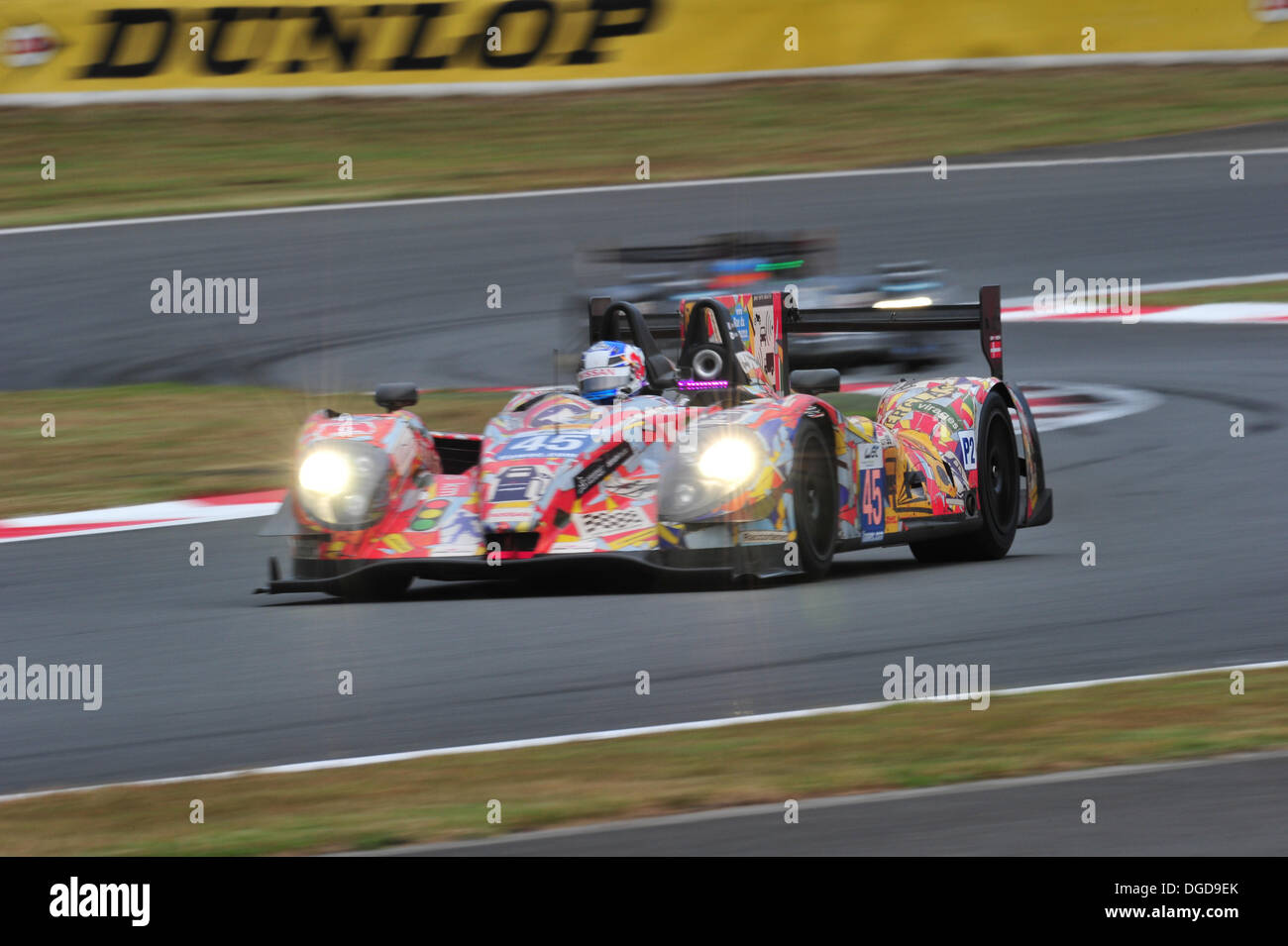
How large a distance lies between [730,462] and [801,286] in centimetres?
680

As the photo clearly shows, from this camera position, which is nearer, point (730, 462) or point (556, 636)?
point (556, 636)

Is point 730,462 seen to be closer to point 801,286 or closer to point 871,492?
point 871,492

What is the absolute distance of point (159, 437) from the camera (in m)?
14.0

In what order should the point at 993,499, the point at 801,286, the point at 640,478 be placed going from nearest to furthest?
the point at 640,478 → the point at 993,499 → the point at 801,286

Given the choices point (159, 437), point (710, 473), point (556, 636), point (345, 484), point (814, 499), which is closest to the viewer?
point (556, 636)

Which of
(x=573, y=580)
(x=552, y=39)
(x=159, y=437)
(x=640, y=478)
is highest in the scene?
(x=552, y=39)

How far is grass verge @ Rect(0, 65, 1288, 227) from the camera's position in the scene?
21484 mm

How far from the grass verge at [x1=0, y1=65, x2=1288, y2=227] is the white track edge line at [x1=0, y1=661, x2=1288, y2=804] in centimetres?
1488

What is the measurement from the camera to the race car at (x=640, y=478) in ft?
28.8

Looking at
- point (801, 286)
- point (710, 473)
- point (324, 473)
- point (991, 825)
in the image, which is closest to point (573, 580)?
point (710, 473)

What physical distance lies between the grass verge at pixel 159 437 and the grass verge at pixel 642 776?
6.48m

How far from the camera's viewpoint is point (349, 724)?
6.75 m
